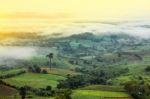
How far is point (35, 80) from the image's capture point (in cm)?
6481

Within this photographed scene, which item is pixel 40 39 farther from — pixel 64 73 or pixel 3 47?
pixel 64 73

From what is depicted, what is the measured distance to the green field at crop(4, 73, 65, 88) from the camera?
62353 mm

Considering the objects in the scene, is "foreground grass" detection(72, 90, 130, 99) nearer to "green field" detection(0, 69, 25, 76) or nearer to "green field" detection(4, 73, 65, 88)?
"green field" detection(4, 73, 65, 88)

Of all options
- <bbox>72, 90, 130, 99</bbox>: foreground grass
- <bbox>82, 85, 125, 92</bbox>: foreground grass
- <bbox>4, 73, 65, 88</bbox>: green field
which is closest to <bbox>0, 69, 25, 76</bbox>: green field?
<bbox>4, 73, 65, 88</bbox>: green field

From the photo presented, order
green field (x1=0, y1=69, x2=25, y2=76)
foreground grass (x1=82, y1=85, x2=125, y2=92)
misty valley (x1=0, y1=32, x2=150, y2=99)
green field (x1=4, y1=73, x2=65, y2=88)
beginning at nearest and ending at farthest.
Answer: misty valley (x1=0, y1=32, x2=150, y2=99) < foreground grass (x1=82, y1=85, x2=125, y2=92) < green field (x1=4, y1=73, x2=65, y2=88) < green field (x1=0, y1=69, x2=25, y2=76)

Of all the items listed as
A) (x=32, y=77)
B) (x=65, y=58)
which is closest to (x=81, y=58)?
(x=65, y=58)

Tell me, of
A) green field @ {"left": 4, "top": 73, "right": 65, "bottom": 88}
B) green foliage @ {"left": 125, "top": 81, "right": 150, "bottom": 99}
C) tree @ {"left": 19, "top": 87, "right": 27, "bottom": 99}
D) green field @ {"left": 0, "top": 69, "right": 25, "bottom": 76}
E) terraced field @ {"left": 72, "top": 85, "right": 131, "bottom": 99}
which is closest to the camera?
tree @ {"left": 19, "top": 87, "right": 27, "bottom": 99}

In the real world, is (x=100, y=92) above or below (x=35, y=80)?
below

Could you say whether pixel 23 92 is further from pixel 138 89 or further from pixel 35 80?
pixel 138 89

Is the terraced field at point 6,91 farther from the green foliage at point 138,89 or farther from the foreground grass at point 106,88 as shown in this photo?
the green foliage at point 138,89

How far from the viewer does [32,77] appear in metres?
66.9

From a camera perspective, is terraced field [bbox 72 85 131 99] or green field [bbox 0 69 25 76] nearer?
terraced field [bbox 72 85 131 99]

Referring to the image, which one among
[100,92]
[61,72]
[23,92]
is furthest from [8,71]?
[100,92]

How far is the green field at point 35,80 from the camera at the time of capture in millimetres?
62353
